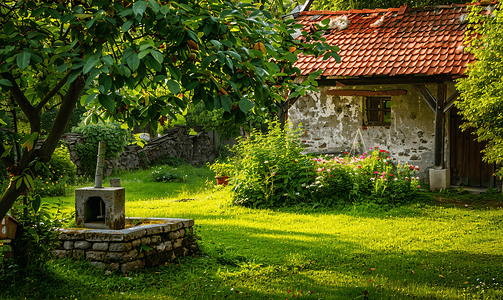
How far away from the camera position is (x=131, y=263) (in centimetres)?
464

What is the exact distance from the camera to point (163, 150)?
54.2 ft

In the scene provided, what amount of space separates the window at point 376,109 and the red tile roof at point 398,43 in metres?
1.25

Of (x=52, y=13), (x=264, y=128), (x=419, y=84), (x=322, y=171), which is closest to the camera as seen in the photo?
(x=52, y=13)

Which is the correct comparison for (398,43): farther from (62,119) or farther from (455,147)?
(62,119)

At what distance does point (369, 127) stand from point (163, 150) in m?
8.39

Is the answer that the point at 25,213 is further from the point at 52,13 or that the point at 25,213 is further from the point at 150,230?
the point at 52,13

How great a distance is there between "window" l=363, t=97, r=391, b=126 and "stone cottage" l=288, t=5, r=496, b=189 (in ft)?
0.08

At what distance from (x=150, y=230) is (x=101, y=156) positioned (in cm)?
103

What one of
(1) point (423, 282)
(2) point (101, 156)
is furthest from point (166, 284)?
(1) point (423, 282)

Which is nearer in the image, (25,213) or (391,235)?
(25,213)

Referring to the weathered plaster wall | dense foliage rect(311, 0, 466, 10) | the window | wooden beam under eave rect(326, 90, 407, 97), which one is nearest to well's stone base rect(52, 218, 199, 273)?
the weathered plaster wall

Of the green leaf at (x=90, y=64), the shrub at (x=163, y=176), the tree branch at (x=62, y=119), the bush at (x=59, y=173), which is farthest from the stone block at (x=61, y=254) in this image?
the shrub at (x=163, y=176)

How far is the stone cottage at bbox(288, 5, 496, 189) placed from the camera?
32.0ft

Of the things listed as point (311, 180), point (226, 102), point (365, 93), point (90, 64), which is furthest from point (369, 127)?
point (90, 64)
